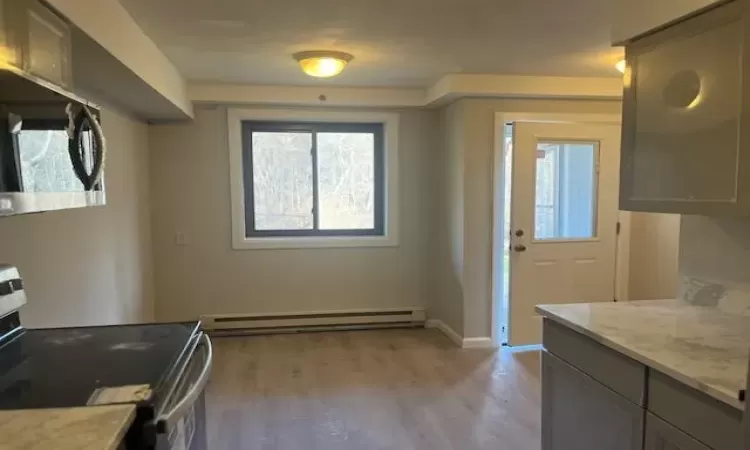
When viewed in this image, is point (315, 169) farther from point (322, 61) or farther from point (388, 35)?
point (388, 35)

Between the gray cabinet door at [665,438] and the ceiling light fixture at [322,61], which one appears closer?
the gray cabinet door at [665,438]

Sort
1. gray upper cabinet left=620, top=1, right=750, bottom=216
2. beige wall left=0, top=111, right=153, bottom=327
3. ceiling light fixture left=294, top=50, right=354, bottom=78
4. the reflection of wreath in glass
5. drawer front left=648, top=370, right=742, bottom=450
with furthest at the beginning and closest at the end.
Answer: ceiling light fixture left=294, top=50, right=354, bottom=78 → beige wall left=0, top=111, right=153, bottom=327 → gray upper cabinet left=620, top=1, right=750, bottom=216 → the reflection of wreath in glass → drawer front left=648, top=370, right=742, bottom=450

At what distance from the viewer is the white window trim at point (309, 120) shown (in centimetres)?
464

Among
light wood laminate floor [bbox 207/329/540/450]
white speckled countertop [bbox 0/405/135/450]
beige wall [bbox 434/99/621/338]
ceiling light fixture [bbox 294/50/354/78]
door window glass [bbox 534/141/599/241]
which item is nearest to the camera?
white speckled countertop [bbox 0/405/135/450]

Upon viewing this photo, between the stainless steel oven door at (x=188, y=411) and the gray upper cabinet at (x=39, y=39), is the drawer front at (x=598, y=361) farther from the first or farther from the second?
the gray upper cabinet at (x=39, y=39)

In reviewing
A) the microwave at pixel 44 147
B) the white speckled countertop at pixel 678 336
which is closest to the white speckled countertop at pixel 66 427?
the microwave at pixel 44 147

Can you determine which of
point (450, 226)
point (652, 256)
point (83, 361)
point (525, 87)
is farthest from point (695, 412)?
point (652, 256)

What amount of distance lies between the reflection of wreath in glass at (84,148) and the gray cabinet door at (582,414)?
1.83 metres

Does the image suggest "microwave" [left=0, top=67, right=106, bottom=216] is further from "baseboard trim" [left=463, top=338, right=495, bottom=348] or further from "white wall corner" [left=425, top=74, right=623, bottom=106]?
"baseboard trim" [left=463, top=338, right=495, bottom=348]

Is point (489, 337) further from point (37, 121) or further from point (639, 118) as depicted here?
point (37, 121)

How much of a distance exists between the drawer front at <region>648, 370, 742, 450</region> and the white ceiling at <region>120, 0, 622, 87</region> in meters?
1.72

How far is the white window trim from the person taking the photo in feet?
15.2

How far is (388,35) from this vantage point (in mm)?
2883

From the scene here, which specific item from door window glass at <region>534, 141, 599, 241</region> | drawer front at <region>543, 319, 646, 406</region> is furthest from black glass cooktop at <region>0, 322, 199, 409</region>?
door window glass at <region>534, 141, 599, 241</region>
